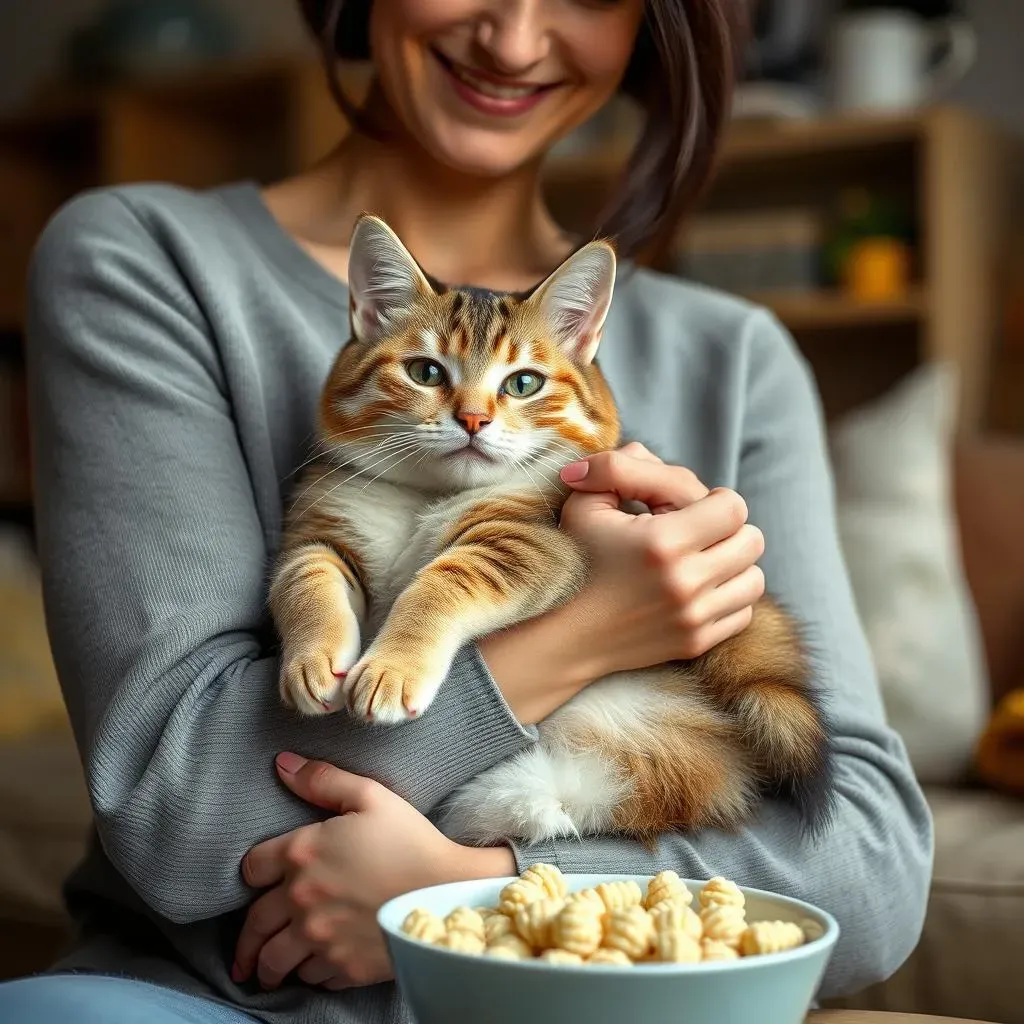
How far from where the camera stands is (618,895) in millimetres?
747

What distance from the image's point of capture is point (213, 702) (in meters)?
1.03

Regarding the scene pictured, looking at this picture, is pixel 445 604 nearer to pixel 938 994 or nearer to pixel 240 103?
pixel 938 994

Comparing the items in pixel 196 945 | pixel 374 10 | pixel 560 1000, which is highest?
pixel 374 10

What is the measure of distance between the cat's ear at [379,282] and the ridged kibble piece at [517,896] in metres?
0.59

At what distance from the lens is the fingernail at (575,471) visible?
109 centimetres

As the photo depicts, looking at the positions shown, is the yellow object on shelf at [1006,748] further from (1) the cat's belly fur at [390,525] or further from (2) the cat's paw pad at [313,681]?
(2) the cat's paw pad at [313,681]

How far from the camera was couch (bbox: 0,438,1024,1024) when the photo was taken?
176cm

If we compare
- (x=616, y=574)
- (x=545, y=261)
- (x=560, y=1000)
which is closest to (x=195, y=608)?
(x=616, y=574)

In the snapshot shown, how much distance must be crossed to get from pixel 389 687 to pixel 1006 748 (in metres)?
1.42

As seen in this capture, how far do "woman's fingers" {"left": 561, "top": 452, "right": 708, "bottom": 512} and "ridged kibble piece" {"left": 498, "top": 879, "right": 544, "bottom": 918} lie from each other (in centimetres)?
41

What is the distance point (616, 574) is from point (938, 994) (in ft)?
3.49

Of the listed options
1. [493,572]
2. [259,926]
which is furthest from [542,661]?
[259,926]

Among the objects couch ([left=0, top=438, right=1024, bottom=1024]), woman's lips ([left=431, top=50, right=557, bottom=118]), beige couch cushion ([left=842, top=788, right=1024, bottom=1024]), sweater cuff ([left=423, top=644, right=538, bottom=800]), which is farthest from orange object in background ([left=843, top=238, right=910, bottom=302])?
sweater cuff ([left=423, top=644, right=538, bottom=800])

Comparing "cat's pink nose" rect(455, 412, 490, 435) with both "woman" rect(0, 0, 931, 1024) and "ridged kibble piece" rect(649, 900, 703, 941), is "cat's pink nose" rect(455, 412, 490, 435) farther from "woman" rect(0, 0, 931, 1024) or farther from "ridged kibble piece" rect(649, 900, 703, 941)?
"ridged kibble piece" rect(649, 900, 703, 941)
